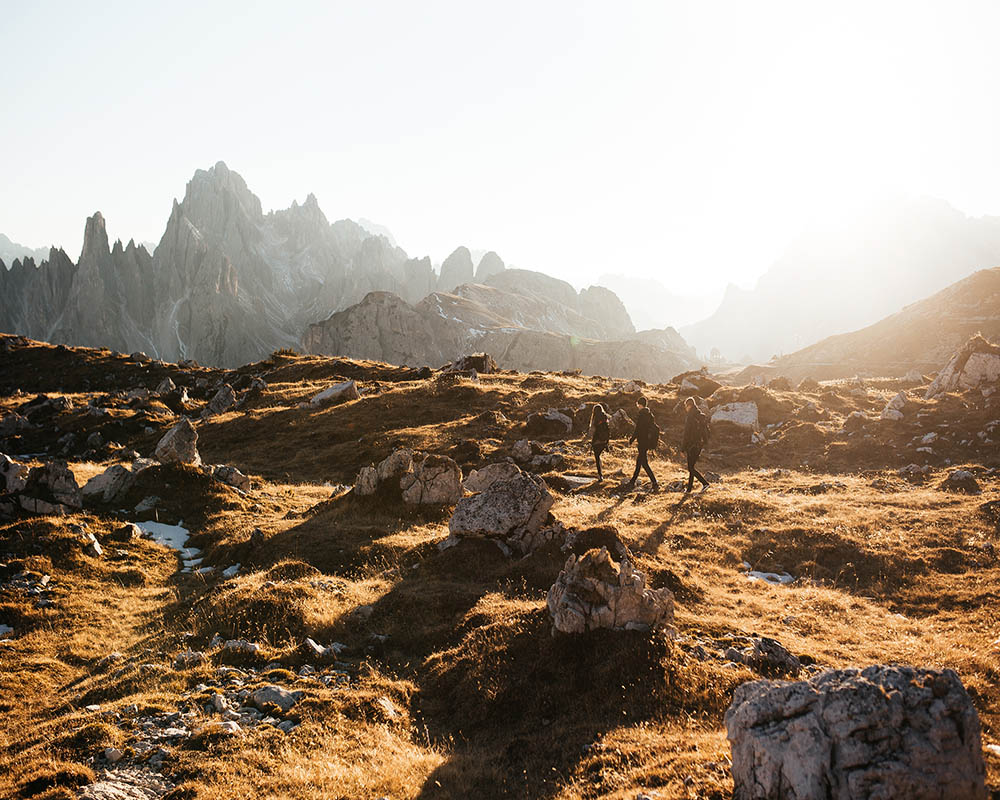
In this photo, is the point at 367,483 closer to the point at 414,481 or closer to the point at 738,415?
the point at 414,481

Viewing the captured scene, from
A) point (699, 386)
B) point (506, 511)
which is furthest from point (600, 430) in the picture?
point (699, 386)

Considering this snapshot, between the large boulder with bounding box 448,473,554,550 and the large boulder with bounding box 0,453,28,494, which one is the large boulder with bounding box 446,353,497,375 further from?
the large boulder with bounding box 448,473,554,550

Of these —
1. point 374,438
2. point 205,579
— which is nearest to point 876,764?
point 205,579

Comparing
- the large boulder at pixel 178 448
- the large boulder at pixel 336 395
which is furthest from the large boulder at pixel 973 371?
the large boulder at pixel 336 395

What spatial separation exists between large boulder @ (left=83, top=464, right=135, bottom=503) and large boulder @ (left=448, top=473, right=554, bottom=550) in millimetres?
15911

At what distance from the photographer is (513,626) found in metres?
12.3

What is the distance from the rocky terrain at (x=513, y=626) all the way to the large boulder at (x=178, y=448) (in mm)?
127

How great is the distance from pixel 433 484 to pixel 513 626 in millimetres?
11624

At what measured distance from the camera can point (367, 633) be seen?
13.6m

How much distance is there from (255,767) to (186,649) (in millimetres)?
5063

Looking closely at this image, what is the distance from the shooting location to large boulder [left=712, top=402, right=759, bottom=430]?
121 feet

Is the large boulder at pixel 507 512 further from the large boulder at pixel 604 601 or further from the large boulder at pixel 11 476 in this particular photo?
the large boulder at pixel 11 476

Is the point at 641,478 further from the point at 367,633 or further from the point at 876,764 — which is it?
the point at 876,764

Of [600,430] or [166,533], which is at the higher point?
[600,430]
